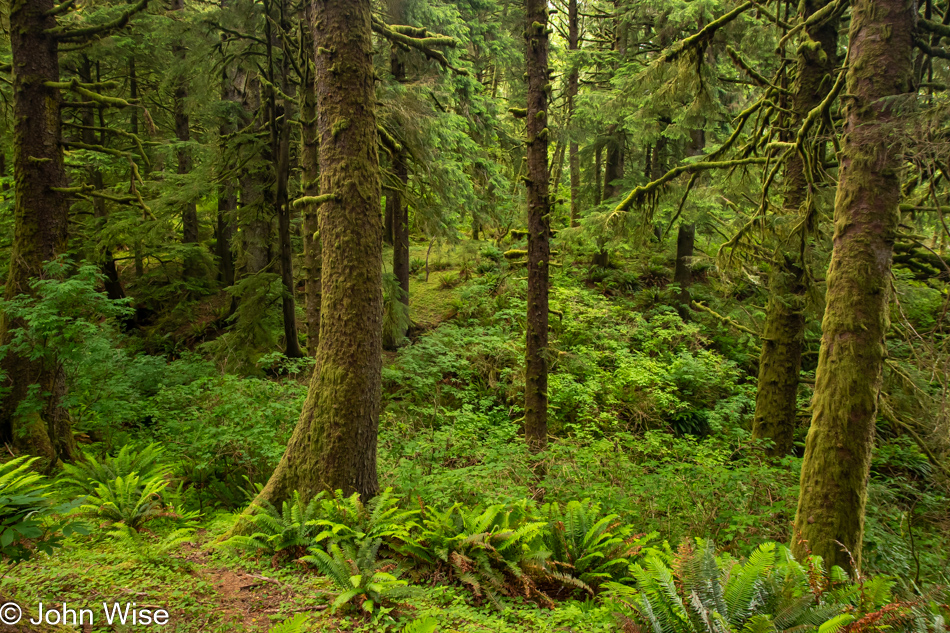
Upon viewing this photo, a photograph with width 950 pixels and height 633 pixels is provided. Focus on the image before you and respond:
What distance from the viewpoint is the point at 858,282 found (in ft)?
13.4

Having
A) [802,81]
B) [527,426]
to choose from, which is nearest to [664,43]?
[802,81]

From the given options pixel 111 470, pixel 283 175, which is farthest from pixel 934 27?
pixel 111 470

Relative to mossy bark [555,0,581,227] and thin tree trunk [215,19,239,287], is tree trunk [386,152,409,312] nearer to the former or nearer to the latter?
thin tree trunk [215,19,239,287]

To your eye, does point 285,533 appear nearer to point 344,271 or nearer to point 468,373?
point 344,271

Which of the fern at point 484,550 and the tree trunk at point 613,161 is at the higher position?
the tree trunk at point 613,161

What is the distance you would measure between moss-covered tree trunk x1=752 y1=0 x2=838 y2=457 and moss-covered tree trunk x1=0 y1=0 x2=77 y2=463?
10.4 m

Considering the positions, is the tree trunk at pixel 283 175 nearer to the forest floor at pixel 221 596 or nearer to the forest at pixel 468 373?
the forest at pixel 468 373

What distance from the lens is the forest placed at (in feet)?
12.0

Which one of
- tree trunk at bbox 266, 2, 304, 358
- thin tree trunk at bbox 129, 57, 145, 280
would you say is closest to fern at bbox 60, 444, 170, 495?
tree trunk at bbox 266, 2, 304, 358

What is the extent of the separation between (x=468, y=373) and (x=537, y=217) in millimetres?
4614

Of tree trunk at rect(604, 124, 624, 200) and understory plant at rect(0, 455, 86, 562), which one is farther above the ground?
A: tree trunk at rect(604, 124, 624, 200)

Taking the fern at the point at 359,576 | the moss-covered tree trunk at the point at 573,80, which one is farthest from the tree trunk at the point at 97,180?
the moss-covered tree trunk at the point at 573,80

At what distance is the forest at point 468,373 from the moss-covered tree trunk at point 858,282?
0.03 meters

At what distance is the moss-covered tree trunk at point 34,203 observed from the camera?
6582 millimetres
